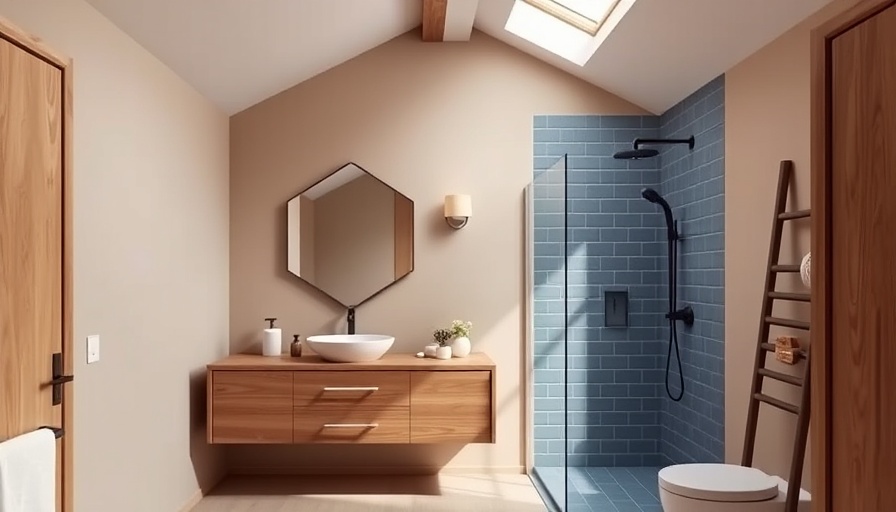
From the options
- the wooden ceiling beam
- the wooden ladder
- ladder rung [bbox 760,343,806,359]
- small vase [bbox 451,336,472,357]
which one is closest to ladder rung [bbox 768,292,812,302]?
the wooden ladder

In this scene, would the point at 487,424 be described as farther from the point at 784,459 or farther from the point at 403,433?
the point at 784,459

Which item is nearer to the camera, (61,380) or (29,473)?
(29,473)

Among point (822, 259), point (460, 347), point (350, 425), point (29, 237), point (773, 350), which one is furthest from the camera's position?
point (460, 347)

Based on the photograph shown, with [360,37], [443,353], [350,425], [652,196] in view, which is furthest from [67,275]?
[652,196]

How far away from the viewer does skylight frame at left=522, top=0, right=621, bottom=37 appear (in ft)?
14.4

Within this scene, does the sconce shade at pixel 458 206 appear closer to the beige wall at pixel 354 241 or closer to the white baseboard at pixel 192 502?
the beige wall at pixel 354 241

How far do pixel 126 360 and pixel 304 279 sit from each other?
1.70m

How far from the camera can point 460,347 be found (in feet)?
15.0

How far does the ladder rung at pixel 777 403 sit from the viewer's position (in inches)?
114

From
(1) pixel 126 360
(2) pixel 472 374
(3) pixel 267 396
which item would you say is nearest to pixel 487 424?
(2) pixel 472 374

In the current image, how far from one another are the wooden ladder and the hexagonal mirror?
227 centimetres

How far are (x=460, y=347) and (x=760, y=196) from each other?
1938 mm

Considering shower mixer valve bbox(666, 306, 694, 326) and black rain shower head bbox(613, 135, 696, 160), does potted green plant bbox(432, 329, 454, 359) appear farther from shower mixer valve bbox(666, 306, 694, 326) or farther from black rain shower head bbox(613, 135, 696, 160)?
black rain shower head bbox(613, 135, 696, 160)

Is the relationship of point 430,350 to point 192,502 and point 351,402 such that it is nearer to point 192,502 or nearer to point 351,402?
point 351,402
